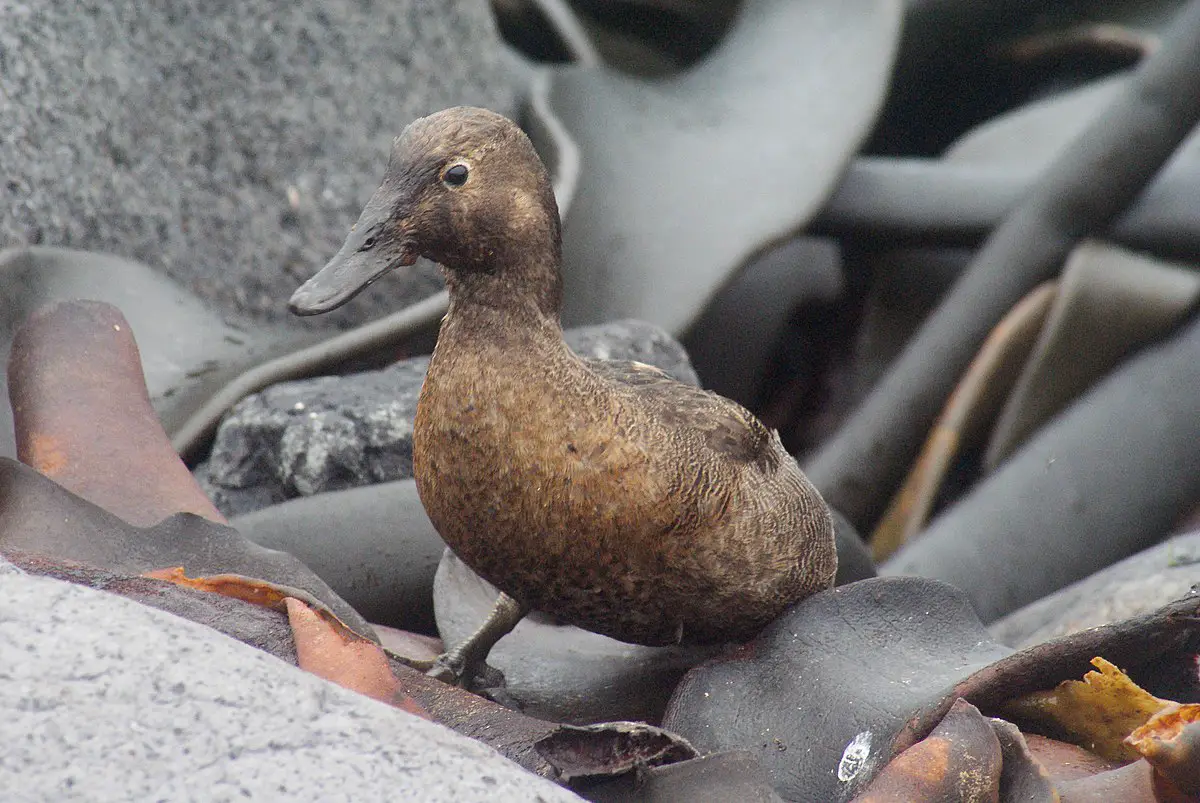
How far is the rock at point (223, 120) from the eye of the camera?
292 centimetres

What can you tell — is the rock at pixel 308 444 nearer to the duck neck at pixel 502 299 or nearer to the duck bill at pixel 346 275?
the duck neck at pixel 502 299

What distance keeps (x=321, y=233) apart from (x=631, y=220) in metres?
0.82

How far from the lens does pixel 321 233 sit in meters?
3.37

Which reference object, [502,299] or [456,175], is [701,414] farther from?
[456,175]

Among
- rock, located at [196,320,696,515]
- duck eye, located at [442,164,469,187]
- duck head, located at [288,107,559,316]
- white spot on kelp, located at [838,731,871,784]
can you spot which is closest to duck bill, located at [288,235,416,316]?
duck head, located at [288,107,559,316]

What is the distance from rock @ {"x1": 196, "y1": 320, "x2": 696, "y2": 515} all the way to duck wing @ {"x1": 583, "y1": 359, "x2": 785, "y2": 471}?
54cm

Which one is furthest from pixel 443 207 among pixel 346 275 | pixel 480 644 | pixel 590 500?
pixel 480 644

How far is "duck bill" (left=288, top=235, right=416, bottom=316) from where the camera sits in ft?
6.49

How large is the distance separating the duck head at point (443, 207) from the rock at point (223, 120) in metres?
1.14

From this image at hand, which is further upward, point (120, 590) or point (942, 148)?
point (120, 590)

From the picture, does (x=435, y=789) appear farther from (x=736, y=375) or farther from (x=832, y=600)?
(x=736, y=375)

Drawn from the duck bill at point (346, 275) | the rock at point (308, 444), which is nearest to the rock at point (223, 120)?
the rock at point (308, 444)

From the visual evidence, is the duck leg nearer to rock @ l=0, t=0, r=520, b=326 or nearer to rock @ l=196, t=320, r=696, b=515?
rock @ l=196, t=320, r=696, b=515

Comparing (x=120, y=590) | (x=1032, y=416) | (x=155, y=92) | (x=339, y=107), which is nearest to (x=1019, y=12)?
(x=1032, y=416)
